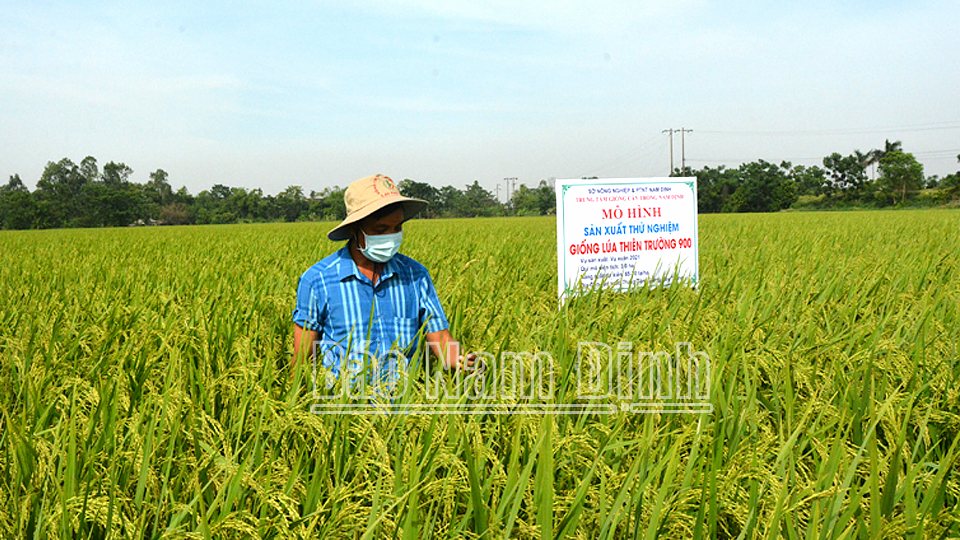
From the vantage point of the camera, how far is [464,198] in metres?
72.9

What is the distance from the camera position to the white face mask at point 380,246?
1.95 metres

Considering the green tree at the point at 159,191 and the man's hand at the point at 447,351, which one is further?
the green tree at the point at 159,191

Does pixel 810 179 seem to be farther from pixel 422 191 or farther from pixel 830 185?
pixel 422 191

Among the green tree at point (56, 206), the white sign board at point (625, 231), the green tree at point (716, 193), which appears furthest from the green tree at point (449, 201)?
the white sign board at point (625, 231)

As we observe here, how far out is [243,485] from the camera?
3.47 ft

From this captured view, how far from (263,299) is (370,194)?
4.17 ft

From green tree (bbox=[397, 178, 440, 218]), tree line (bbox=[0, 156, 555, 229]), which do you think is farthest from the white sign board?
tree line (bbox=[0, 156, 555, 229])

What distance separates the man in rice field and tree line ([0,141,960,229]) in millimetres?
46562

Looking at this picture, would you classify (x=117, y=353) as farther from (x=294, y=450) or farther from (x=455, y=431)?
(x=455, y=431)

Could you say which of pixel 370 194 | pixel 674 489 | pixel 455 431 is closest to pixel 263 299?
pixel 370 194

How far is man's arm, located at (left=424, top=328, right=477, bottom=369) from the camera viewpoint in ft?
6.23

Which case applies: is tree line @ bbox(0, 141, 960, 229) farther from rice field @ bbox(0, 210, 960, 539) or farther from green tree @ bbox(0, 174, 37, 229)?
rice field @ bbox(0, 210, 960, 539)

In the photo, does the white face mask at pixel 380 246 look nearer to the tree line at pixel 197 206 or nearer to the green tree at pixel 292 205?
the tree line at pixel 197 206

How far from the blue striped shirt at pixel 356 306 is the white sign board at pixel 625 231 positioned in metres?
1.72
